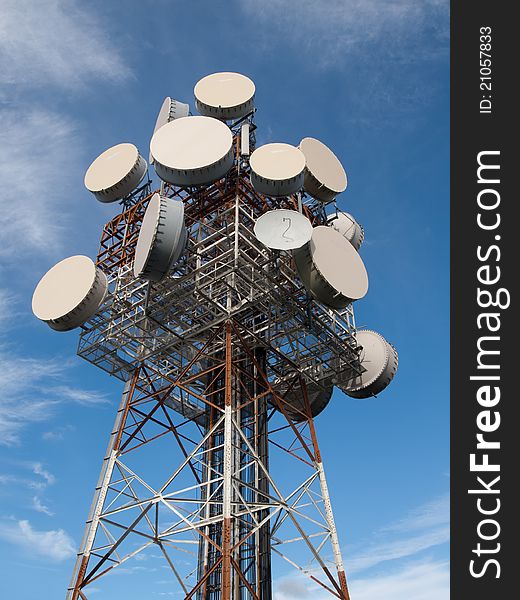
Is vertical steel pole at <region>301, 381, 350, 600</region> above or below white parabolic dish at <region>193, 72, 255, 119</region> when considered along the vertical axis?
below

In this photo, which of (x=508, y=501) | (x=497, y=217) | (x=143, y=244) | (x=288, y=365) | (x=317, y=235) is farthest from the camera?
(x=288, y=365)

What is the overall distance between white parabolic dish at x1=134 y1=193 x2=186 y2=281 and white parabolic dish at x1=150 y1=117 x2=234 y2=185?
2716 mm

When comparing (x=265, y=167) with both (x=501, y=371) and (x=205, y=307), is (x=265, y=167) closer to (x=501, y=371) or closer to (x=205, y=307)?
(x=205, y=307)

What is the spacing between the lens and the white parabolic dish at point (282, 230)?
1146 inches

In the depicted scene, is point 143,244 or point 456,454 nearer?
point 456,454

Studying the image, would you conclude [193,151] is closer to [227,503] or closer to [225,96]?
[225,96]

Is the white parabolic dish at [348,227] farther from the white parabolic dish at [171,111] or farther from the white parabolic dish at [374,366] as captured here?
the white parabolic dish at [171,111]

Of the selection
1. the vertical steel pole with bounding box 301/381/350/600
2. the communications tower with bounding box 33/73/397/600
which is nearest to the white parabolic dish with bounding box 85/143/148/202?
the communications tower with bounding box 33/73/397/600

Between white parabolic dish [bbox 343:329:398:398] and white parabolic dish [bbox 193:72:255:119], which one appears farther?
white parabolic dish [bbox 343:329:398:398]

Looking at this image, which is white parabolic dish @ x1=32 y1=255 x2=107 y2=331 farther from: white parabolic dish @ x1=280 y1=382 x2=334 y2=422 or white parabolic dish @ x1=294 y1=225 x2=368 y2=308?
white parabolic dish @ x1=280 y1=382 x2=334 y2=422

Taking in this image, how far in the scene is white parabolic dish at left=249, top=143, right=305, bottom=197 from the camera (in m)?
31.4

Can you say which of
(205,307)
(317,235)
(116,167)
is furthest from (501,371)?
(116,167)

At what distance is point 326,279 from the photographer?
99.2 ft

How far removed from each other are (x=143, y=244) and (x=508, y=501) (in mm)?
18913
